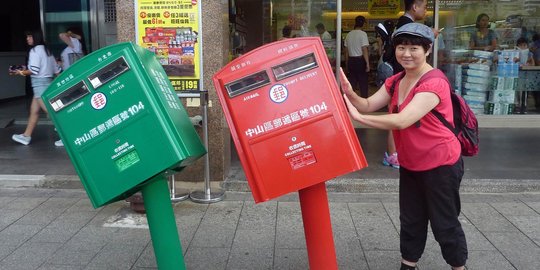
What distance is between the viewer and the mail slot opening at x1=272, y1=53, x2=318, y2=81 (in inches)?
96.1

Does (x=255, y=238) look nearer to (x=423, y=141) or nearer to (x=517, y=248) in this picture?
(x=423, y=141)

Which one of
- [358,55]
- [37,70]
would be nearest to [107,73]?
[37,70]

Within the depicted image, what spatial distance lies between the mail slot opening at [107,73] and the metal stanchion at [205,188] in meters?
2.33

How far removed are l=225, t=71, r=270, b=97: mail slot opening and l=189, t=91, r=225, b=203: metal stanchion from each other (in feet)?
7.89

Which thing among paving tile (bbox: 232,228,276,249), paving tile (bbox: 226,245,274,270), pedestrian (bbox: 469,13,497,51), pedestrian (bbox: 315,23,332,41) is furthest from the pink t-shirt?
pedestrian (bbox: 469,13,497,51)

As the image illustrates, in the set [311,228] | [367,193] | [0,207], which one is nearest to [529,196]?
[367,193]

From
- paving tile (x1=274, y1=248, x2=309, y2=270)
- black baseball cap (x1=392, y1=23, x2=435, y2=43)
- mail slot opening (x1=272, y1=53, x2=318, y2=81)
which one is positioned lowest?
paving tile (x1=274, y1=248, x2=309, y2=270)

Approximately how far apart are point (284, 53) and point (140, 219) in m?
2.76

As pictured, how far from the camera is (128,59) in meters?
2.48

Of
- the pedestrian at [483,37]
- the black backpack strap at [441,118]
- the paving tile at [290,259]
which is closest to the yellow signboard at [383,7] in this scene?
the pedestrian at [483,37]

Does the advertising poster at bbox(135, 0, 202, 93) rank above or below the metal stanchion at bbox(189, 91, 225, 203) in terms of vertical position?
above

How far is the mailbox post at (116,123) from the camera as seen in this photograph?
2.46 meters

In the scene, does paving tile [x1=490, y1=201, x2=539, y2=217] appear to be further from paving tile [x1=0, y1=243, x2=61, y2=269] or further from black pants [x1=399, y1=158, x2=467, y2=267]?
paving tile [x1=0, y1=243, x2=61, y2=269]

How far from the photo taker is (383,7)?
984 cm
